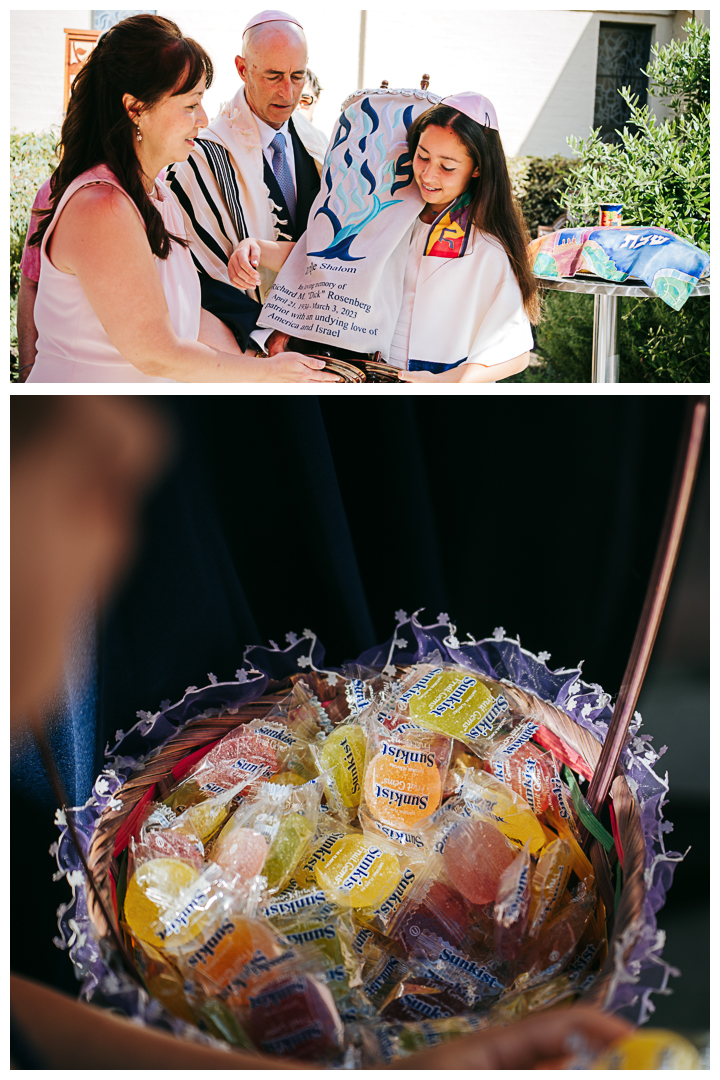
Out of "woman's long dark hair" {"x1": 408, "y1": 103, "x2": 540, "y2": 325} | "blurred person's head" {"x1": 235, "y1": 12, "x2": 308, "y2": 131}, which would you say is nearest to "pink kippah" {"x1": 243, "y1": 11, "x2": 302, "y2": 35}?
"blurred person's head" {"x1": 235, "y1": 12, "x2": 308, "y2": 131}

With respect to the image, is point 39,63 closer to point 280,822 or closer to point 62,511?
point 62,511

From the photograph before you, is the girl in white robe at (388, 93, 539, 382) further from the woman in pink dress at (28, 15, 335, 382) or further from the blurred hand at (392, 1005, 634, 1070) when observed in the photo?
the blurred hand at (392, 1005, 634, 1070)

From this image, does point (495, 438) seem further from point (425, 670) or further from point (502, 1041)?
point (502, 1041)

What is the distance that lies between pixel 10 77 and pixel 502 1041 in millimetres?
1813

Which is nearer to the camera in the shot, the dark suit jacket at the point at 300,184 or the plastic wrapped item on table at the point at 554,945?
the plastic wrapped item on table at the point at 554,945

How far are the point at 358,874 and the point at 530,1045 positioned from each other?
0.30 meters

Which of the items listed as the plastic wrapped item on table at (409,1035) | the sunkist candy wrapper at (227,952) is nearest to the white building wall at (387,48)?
the sunkist candy wrapper at (227,952)

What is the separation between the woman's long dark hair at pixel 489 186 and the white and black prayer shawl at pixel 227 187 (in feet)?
A: 0.81

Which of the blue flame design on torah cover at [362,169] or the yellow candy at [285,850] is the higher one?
the blue flame design on torah cover at [362,169]

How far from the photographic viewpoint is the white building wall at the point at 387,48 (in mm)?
1371

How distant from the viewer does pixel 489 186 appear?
1.46 meters

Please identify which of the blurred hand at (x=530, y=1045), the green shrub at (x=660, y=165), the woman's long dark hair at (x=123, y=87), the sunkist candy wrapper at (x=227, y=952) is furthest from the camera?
the green shrub at (x=660, y=165)

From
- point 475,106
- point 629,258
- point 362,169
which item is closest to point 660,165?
point 629,258

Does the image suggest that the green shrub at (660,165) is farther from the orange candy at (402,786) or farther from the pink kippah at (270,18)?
the orange candy at (402,786)
